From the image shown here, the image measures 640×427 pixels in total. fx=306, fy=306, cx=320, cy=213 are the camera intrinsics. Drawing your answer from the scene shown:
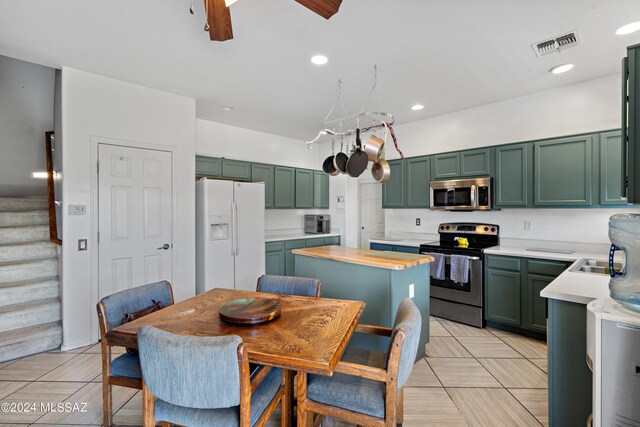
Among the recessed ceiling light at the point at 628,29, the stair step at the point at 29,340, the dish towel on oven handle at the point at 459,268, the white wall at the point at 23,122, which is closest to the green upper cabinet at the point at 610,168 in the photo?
the recessed ceiling light at the point at 628,29

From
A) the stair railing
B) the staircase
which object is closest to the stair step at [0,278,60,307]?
the staircase

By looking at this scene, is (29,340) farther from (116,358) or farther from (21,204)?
(21,204)

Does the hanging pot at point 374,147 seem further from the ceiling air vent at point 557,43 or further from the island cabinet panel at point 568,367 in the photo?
the island cabinet panel at point 568,367

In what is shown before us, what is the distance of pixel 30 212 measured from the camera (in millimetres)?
3832

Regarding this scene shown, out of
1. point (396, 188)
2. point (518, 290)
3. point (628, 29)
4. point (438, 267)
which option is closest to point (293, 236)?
point (396, 188)

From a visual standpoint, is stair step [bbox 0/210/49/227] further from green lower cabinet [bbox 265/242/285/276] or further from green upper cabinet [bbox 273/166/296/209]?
green upper cabinet [bbox 273/166/296/209]

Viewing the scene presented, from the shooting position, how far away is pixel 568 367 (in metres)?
1.64

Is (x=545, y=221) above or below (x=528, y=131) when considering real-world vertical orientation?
below

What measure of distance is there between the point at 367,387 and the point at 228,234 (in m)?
3.03

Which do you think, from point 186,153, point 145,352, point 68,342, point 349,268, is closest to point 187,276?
point 68,342

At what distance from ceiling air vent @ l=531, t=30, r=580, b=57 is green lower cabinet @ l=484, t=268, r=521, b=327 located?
6.81 feet

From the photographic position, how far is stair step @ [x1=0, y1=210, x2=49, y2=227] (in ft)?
11.9

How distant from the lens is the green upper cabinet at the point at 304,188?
5523 mm

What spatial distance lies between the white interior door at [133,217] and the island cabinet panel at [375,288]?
6.02 feet
